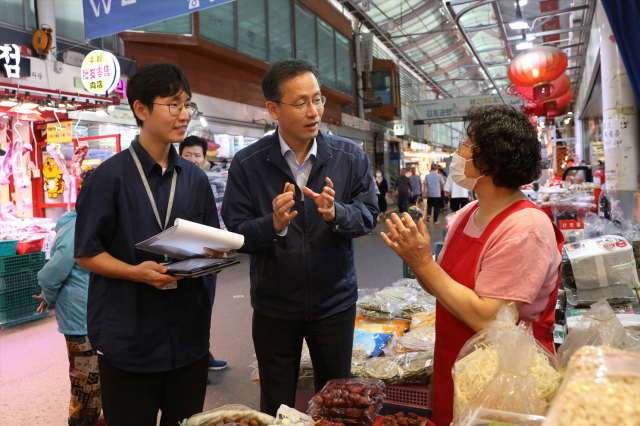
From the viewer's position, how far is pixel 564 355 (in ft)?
3.93

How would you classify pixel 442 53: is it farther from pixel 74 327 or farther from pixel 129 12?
pixel 74 327

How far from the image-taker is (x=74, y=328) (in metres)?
2.95

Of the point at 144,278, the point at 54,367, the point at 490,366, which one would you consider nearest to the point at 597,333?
the point at 490,366

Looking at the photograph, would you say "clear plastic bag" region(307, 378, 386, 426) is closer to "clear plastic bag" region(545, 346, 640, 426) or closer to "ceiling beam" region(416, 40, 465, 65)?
"clear plastic bag" region(545, 346, 640, 426)

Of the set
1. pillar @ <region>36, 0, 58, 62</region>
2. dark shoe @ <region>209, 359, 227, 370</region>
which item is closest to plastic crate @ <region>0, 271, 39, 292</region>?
dark shoe @ <region>209, 359, 227, 370</region>

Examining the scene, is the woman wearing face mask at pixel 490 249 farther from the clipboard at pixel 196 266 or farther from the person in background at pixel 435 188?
the person in background at pixel 435 188

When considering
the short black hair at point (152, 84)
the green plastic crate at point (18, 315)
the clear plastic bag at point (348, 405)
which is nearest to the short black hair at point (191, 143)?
the short black hair at point (152, 84)

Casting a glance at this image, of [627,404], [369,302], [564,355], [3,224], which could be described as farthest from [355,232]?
[3,224]

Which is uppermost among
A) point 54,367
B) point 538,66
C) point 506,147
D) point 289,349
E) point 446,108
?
point 446,108

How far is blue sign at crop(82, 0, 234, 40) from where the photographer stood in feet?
14.4

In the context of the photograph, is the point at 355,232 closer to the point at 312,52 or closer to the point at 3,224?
the point at 3,224

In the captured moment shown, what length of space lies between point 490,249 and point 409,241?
10.6 inches

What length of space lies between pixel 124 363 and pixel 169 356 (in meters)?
0.16

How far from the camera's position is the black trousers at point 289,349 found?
2031mm
